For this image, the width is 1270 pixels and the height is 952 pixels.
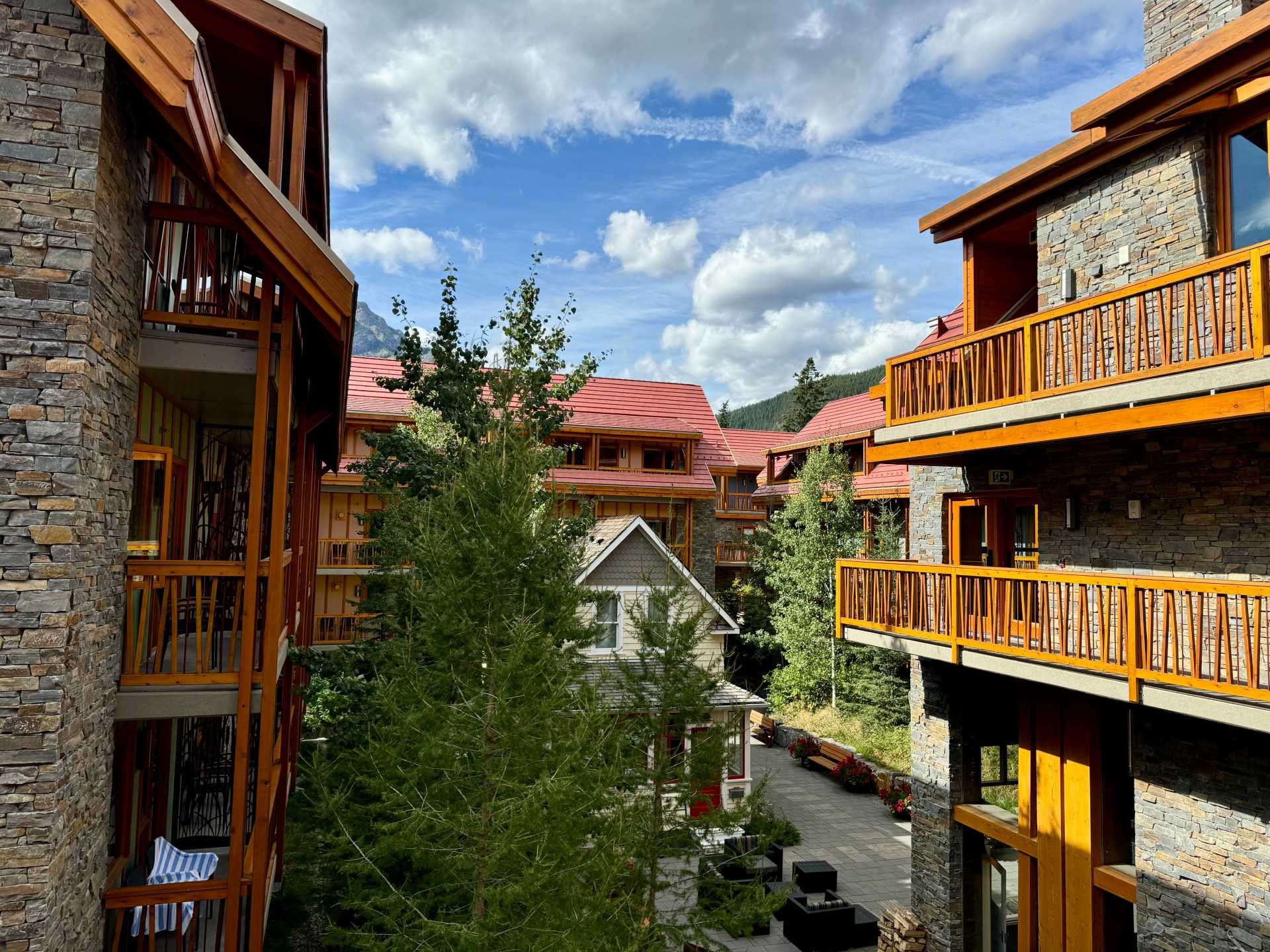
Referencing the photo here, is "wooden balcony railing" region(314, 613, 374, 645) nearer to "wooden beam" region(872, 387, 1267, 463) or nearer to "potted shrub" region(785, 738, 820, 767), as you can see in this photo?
"potted shrub" region(785, 738, 820, 767)

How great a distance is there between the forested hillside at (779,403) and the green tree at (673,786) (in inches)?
3258

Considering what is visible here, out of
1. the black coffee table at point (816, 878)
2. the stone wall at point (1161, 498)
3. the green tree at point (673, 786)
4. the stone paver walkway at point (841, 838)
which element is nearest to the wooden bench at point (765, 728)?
the stone paver walkway at point (841, 838)

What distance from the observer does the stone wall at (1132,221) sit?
354 inches

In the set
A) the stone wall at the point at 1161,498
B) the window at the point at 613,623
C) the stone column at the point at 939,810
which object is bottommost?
the stone column at the point at 939,810

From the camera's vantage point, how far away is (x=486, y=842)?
676cm

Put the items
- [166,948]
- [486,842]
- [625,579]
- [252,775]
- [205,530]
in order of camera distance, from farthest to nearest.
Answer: [625,579], [252,775], [205,530], [166,948], [486,842]

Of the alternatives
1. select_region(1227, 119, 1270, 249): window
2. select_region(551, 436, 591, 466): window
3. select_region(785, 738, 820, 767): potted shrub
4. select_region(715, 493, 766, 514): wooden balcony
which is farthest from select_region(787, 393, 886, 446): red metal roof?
select_region(1227, 119, 1270, 249): window

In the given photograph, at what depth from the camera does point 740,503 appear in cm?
4025

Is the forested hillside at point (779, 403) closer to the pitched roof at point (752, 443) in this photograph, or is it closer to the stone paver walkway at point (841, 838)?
the pitched roof at point (752, 443)

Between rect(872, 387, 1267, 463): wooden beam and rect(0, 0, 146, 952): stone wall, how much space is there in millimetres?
9523

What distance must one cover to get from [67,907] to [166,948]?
333 cm

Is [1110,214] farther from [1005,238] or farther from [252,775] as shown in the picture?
[252,775]

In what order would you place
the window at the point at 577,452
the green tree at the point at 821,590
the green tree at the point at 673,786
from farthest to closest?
the window at the point at 577,452
the green tree at the point at 821,590
the green tree at the point at 673,786

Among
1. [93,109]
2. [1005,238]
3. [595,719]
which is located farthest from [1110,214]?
[93,109]
